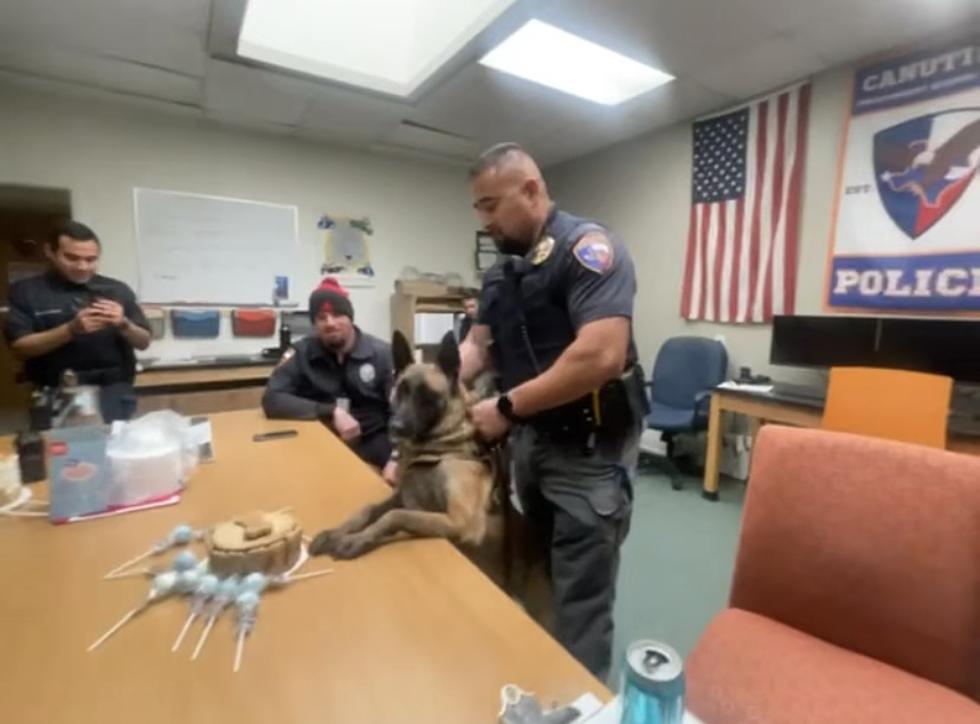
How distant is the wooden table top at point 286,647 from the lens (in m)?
0.63

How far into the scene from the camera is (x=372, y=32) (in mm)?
3170

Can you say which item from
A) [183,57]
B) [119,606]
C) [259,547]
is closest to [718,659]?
[259,547]

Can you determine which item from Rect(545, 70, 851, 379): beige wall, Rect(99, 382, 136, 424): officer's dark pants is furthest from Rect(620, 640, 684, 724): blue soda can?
Rect(545, 70, 851, 379): beige wall

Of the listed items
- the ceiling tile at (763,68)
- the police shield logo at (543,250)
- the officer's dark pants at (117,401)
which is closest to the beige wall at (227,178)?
the officer's dark pants at (117,401)

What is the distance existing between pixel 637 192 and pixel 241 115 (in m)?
3.26

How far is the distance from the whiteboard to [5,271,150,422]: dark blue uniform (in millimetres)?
1725

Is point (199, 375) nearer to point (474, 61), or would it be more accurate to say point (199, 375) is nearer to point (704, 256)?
point (474, 61)

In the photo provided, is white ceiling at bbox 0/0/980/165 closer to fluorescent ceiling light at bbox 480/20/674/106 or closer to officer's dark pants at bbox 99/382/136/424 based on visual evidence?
fluorescent ceiling light at bbox 480/20/674/106

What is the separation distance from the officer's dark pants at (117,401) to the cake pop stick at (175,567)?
5.00 ft

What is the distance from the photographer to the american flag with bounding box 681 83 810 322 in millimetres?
3300

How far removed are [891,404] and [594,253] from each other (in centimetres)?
199

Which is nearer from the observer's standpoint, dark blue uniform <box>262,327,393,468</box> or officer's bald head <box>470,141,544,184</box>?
officer's bald head <box>470,141,544,184</box>

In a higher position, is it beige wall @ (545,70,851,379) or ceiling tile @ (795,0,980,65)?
ceiling tile @ (795,0,980,65)

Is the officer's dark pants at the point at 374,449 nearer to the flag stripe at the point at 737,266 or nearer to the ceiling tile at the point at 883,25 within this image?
the flag stripe at the point at 737,266
